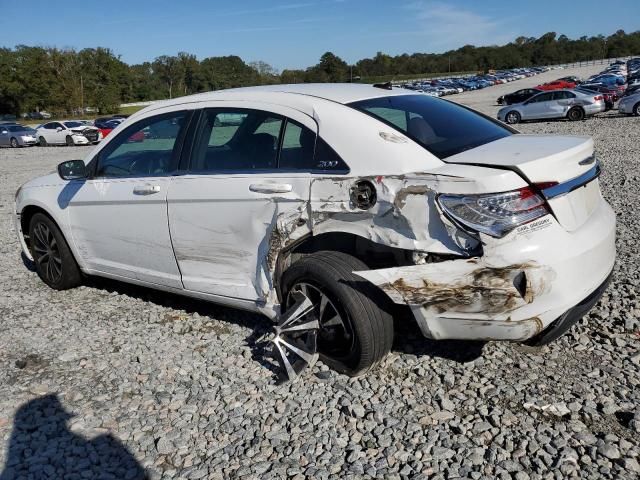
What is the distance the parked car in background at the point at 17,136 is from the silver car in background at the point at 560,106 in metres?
27.0

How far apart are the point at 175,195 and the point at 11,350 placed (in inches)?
66.7

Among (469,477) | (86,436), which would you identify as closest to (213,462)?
(86,436)

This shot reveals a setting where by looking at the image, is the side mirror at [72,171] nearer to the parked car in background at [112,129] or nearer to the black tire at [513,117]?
the parked car in background at [112,129]

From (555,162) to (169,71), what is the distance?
11150cm

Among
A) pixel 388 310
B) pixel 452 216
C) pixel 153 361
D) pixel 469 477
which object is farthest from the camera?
pixel 153 361

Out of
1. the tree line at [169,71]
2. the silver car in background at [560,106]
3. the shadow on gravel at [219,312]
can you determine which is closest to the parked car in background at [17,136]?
the silver car in background at [560,106]

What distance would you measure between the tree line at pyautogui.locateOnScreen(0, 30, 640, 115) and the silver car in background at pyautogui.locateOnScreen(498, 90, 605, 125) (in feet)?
185

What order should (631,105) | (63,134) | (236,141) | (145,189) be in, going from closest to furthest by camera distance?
(236,141)
(145,189)
(631,105)
(63,134)

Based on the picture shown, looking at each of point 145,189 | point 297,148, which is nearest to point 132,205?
point 145,189

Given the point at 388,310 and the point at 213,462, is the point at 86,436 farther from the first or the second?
the point at 388,310

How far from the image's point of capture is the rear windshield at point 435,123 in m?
3.25

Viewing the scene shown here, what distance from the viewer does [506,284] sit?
2.69 meters

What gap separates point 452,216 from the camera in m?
2.72

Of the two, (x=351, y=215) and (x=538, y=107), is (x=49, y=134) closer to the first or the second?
(x=538, y=107)
